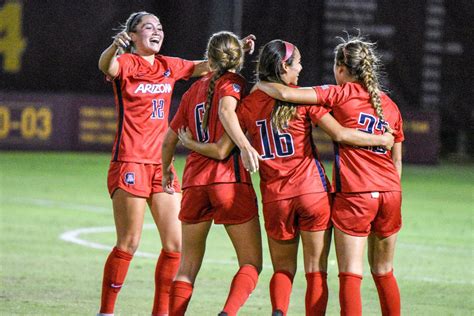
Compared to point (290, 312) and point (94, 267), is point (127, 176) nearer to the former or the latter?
point (290, 312)

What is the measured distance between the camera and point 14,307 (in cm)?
786

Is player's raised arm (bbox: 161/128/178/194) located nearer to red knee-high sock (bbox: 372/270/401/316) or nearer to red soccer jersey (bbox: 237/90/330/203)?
red soccer jersey (bbox: 237/90/330/203)

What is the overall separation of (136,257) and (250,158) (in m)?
4.53

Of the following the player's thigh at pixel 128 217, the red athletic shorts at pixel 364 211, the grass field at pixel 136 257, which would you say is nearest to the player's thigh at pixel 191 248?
the player's thigh at pixel 128 217

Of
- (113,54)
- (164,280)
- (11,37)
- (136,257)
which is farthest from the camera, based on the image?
(11,37)

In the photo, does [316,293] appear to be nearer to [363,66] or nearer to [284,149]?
[284,149]

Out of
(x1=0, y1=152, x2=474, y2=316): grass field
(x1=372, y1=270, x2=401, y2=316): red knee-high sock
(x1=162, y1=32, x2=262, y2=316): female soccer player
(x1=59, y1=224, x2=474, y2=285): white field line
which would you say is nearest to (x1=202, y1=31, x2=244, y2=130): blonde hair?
Result: (x1=162, y1=32, x2=262, y2=316): female soccer player

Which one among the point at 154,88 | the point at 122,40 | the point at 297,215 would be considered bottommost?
the point at 297,215

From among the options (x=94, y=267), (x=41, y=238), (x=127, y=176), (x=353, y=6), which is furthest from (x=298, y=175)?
(x=353, y=6)

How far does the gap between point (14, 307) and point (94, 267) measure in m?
2.06

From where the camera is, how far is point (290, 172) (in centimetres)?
649

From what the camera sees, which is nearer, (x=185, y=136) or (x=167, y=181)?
(x=185, y=136)

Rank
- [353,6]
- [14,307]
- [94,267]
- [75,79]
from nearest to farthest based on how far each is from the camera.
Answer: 1. [14,307]
2. [94,267]
3. [353,6]
4. [75,79]

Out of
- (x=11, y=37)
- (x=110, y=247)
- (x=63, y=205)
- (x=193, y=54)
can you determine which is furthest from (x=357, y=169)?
(x=11, y=37)
